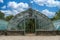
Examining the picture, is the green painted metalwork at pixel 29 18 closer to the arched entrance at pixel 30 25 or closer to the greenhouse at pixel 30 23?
the greenhouse at pixel 30 23

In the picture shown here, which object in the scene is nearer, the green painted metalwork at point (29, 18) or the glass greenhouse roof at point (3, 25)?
the glass greenhouse roof at point (3, 25)

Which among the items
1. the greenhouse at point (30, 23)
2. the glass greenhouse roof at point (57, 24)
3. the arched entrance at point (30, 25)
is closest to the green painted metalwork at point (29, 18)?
the greenhouse at point (30, 23)

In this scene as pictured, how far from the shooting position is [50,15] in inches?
1021

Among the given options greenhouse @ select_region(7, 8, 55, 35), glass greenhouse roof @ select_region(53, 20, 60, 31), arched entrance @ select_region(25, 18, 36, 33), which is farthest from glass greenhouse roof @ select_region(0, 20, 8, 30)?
glass greenhouse roof @ select_region(53, 20, 60, 31)

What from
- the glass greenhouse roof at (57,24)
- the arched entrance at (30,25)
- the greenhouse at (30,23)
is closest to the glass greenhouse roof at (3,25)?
the greenhouse at (30,23)

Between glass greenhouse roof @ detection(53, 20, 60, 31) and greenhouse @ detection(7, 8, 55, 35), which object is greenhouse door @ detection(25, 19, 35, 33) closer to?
greenhouse @ detection(7, 8, 55, 35)

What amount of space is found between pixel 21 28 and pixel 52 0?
12.2 feet

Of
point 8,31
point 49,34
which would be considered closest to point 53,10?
point 49,34

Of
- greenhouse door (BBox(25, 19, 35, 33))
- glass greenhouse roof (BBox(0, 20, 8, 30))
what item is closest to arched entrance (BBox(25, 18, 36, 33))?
greenhouse door (BBox(25, 19, 35, 33))

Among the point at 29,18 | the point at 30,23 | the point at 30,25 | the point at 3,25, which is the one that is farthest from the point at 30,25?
the point at 3,25

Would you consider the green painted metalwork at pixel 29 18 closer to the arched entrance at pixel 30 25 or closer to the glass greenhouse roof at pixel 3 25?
the arched entrance at pixel 30 25

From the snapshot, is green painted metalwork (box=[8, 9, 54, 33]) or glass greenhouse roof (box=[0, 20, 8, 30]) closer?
glass greenhouse roof (box=[0, 20, 8, 30])

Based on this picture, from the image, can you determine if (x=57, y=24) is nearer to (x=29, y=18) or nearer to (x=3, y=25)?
(x=29, y=18)

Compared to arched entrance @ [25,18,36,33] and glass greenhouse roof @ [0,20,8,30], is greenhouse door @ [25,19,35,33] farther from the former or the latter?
glass greenhouse roof @ [0,20,8,30]
